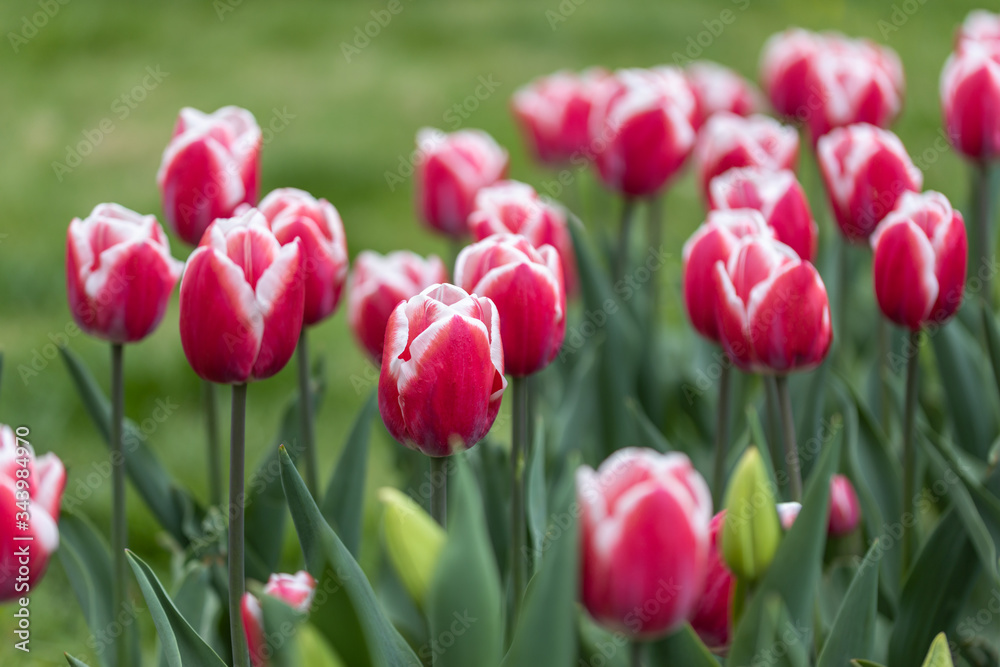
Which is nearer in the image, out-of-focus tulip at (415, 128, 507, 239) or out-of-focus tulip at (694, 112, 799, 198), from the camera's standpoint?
out-of-focus tulip at (694, 112, 799, 198)

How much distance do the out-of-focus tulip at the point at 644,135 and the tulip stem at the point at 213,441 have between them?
32.6 inches

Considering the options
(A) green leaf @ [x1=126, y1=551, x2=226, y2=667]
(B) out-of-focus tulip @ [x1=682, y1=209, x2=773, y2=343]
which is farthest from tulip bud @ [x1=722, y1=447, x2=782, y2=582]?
(A) green leaf @ [x1=126, y1=551, x2=226, y2=667]

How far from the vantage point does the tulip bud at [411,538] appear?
2.65 ft

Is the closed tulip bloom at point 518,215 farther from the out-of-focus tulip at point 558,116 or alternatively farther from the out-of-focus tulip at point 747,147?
the out-of-focus tulip at point 558,116

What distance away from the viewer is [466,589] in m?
0.77

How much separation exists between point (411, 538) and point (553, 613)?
12 centimetres

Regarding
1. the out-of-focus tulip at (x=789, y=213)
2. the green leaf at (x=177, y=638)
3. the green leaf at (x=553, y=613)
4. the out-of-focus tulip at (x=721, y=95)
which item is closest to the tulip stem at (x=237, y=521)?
the green leaf at (x=177, y=638)

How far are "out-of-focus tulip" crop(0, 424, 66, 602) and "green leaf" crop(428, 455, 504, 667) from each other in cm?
48

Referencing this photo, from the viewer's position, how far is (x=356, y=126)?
4922 mm

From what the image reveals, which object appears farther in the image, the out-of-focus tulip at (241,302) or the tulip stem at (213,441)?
the tulip stem at (213,441)

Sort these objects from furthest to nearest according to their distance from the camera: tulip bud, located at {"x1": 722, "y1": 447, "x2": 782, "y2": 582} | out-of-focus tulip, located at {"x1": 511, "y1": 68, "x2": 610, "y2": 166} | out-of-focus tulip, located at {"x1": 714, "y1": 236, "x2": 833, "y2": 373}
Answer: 1. out-of-focus tulip, located at {"x1": 511, "y1": 68, "x2": 610, "y2": 166}
2. out-of-focus tulip, located at {"x1": 714, "y1": 236, "x2": 833, "y2": 373}
3. tulip bud, located at {"x1": 722, "y1": 447, "x2": 782, "y2": 582}

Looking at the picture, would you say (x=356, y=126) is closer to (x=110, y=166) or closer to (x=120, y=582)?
(x=110, y=166)

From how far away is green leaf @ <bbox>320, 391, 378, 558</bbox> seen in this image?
141 cm

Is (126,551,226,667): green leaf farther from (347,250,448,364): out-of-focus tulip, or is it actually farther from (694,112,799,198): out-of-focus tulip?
(694,112,799,198): out-of-focus tulip
